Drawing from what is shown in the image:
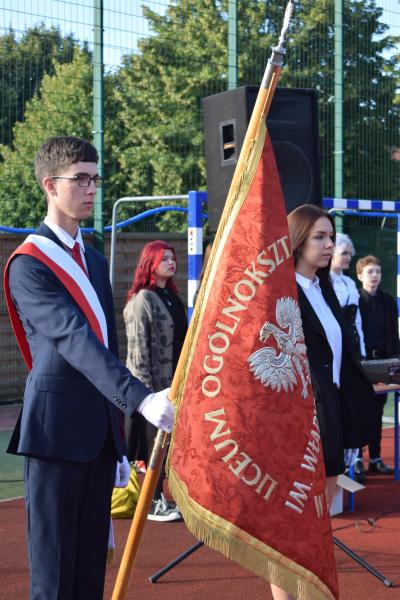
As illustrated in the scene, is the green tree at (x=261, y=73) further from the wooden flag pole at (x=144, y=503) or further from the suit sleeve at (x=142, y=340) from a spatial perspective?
the wooden flag pole at (x=144, y=503)

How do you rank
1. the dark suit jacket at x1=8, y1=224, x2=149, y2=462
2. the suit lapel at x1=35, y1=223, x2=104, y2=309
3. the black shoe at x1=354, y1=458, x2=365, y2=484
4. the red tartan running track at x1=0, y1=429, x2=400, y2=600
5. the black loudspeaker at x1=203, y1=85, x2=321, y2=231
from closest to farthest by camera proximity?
the dark suit jacket at x1=8, y1=224, x2=149, y2=462
the suit lapel at x1=35, y1=223, x2=104, y2=309
the red tartan running track at x1=0, y1=429, x2=400, y2=600
the black loudspeaker at x1=203, y1=85, x2=321, y2=231
the black shoe at x1=354, y1=458, x2=365, y2=484

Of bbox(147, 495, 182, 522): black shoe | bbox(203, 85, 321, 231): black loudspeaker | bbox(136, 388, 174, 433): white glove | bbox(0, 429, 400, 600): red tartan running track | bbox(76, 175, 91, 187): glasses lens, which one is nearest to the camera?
bbox(136, 388, 174, 433): white glove

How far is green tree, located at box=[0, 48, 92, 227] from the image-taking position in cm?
1096

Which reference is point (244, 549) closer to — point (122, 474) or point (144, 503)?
point (144, 503)

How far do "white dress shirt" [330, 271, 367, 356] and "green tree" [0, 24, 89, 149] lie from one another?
418 cm

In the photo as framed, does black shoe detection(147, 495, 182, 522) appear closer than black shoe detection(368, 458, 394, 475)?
Yes

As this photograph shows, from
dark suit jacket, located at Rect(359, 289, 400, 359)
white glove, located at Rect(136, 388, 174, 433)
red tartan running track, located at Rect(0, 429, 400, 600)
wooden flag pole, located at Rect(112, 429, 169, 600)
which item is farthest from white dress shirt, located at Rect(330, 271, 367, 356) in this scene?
white glove, located at Rect(136, 388, 174, 433)

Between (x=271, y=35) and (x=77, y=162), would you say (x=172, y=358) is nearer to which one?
(x=77, y=162)

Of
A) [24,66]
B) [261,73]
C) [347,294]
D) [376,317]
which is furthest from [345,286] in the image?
[261,73]

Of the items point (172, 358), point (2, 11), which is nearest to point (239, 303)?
point (172, 358)

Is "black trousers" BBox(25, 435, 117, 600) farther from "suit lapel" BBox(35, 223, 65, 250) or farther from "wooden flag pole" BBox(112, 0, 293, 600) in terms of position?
"suit lapel" BBox(35, 223, 65, 250)

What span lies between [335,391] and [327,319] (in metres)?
0.32

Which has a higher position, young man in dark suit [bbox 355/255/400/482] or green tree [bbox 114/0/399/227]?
green tree [bbox 114/0/399/227]

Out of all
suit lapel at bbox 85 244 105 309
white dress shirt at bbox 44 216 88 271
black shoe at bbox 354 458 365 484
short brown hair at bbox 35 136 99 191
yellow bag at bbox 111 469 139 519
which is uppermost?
short brown hair at bbox 35 136 99 191
